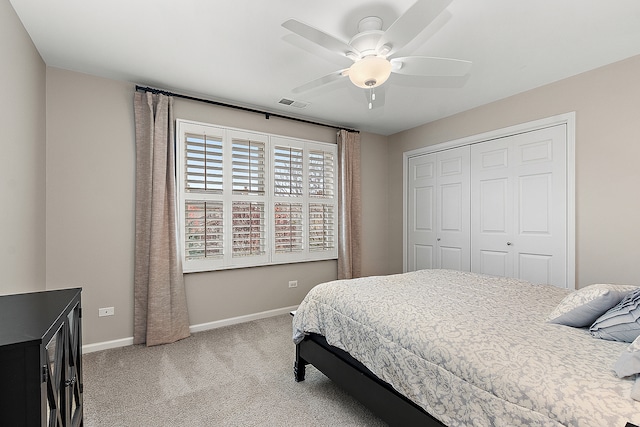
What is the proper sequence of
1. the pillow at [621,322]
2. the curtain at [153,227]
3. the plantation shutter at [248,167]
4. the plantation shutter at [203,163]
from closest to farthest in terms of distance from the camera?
1. the pillow at [621,322]
2. the curtain at [153,227]
3. the plantation shutter at [203,163]
4. the plantation shutter at [248,167]

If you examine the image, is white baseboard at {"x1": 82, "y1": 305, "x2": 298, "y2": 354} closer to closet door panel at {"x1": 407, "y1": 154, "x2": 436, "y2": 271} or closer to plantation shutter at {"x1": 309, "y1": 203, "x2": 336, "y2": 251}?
plantation shutter at {"x1": 309, "y1": 203, "x2": 336, "y2": 251}

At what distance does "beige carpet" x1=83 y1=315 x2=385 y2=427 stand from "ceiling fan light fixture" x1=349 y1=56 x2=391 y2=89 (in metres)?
2.17

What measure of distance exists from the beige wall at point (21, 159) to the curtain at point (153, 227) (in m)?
0.72

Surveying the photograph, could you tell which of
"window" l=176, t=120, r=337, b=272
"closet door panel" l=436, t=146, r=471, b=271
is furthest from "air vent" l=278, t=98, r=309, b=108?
"closet door panel" l=436, t=146, r=471, b=271

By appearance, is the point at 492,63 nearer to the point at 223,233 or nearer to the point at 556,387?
the point at 556,387

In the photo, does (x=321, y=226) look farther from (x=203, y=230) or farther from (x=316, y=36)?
(x=316, y=36)

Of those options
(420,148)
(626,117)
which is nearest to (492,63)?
(626,117)

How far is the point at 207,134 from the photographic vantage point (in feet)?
11.7

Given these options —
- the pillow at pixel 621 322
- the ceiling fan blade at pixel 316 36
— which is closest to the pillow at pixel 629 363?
the pillow at pixel 621 322

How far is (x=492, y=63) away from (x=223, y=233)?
317 centimetres

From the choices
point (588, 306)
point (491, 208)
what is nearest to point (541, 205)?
point (491, 208)

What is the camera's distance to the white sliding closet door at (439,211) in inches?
160

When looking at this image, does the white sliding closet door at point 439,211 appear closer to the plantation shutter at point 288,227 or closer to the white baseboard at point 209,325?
the plantation shutter at point 288,227

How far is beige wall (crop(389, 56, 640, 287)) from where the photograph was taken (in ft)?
8.85
